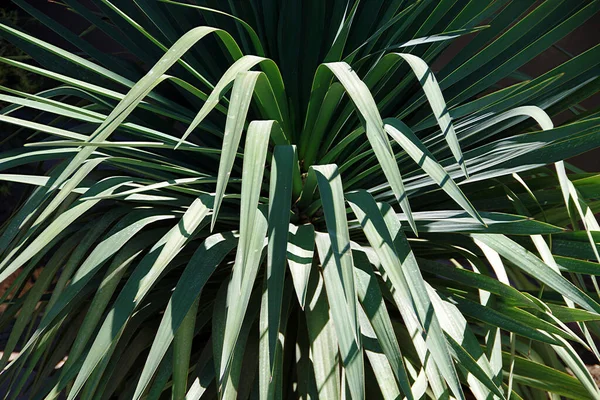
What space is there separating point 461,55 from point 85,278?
80cm

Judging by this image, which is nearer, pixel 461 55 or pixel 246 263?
pixel 246 263

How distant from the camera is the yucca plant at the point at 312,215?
2.69 feet

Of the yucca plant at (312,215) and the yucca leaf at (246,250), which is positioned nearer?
the yucca leaf at (246,250)

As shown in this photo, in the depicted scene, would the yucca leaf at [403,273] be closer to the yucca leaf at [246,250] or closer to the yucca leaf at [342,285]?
the yucca leaf at [342,285]

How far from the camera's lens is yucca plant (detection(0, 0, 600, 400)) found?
0.82 meters

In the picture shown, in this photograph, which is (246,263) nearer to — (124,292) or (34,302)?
(124,292)

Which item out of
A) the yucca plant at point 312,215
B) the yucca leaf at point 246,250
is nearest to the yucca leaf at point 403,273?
the yucca plant at point 312,215

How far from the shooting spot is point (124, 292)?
893 mm

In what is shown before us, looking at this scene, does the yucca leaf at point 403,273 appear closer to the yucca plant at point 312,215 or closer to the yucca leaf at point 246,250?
the yucca plant at point 312,215

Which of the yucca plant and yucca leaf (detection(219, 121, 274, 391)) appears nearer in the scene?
yucca leaf (detection(219, 121, 274, 391))

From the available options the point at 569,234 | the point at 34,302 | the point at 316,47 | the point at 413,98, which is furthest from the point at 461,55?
the point at 34,302

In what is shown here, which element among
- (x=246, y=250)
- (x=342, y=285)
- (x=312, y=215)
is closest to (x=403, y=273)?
(x=342, y=285)

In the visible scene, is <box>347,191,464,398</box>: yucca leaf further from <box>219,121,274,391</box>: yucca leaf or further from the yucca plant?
<box>219,121,274,391</box>: yucca leaf

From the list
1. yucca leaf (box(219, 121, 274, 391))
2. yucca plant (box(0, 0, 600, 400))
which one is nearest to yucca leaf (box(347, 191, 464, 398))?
yucca plant (box(0, 0, 600, 400))
